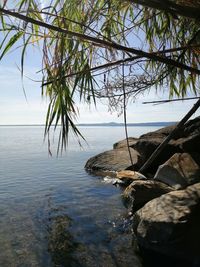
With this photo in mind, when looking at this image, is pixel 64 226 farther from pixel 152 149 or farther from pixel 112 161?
pixel 112 161

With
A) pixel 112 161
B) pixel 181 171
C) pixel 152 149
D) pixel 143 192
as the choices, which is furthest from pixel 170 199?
pixel 112 161

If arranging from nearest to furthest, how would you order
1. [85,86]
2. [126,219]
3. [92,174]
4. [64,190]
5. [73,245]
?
1. [85,86]
2. [73,245]
3. [126,219]
4. [64,190]
5. [92,174]

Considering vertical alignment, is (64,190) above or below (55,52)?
below

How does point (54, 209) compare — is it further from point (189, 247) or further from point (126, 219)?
point (189, 247)

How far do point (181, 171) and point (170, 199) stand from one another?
227 cm

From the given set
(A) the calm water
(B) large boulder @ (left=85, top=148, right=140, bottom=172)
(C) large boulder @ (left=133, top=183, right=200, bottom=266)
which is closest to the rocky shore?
(C) large boulder @ (left=133, top=183, right=200, bottom=266)

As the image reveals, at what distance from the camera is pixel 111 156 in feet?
53.3

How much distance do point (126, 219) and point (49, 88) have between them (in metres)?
4.21

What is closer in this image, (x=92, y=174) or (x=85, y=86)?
(x=85, y=86)

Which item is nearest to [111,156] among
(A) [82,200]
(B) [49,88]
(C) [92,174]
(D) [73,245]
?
(C) [92,174]

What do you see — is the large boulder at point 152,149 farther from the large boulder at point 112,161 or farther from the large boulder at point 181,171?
the large boulder at point 181,171

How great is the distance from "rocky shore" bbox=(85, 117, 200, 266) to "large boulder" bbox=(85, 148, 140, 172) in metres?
0.93

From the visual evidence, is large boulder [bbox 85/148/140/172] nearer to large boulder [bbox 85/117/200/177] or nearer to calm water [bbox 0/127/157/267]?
large boulder [bbox 85/117/200/177]

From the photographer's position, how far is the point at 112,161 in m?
15.7
